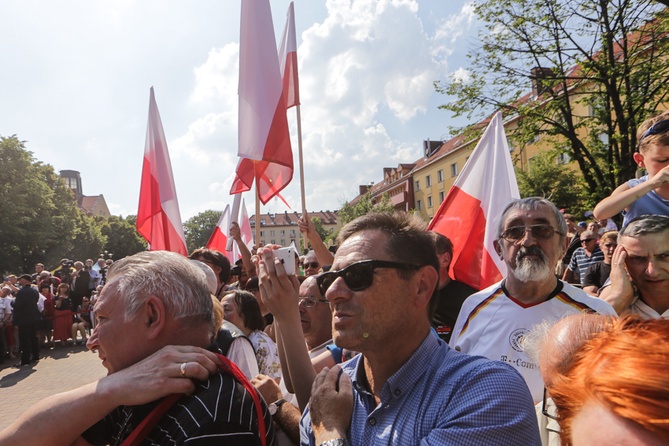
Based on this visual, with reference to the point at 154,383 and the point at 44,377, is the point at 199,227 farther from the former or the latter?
the point at 154,383

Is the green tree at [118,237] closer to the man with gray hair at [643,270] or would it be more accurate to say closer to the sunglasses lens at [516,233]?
the sunglasses lens at [516,233]

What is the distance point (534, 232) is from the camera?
273cm

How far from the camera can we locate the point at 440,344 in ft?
5.79

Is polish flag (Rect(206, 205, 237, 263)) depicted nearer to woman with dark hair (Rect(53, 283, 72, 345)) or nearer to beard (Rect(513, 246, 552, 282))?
beard (Rect(513, 246, 552, 282))

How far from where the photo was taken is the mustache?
8.70 feet

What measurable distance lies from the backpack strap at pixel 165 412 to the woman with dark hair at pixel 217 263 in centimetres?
339

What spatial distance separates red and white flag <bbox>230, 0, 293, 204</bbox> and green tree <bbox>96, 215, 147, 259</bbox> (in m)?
60.7

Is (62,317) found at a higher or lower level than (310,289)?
lower

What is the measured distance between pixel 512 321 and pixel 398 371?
3.77 ft

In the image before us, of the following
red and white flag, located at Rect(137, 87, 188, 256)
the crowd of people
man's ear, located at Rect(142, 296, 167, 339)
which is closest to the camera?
the crowd of people

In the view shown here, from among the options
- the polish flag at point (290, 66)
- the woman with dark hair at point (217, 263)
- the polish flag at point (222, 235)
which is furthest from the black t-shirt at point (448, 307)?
the polish flag at point (222, 235)

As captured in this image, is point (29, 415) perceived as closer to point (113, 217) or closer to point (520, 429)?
point (520, 429)

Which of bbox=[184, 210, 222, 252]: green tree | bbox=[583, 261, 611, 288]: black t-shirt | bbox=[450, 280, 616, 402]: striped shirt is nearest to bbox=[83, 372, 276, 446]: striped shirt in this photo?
bbox=[450, 280, 616, 402]: striped shirt

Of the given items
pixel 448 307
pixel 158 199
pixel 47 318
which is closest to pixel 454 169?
pixel 47 318
